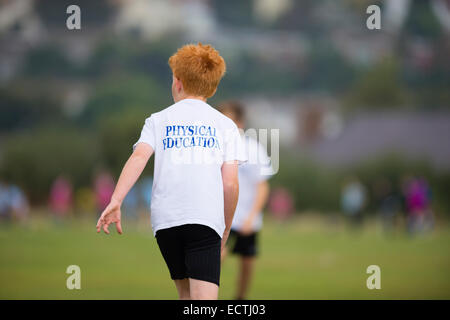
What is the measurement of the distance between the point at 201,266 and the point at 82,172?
123 ft

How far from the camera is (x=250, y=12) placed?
52.8 metres

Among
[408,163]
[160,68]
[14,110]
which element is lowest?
[408,163]

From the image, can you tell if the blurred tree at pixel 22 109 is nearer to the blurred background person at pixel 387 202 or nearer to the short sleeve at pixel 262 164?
the blurred background person at pixel 387 202

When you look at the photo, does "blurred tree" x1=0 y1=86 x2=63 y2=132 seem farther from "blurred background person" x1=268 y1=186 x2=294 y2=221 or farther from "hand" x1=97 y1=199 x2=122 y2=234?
"hand" x1=97 y1=199 x2=122 y2=234

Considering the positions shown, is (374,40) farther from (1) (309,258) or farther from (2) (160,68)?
(1) (309,258)

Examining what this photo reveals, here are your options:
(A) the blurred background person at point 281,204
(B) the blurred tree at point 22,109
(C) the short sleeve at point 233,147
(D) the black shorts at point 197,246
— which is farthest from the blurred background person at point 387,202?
(B) the blurred tree at point 22,109

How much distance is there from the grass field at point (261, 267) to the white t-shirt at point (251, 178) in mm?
1284

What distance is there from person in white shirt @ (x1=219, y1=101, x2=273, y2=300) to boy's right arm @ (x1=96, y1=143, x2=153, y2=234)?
10.5 ft

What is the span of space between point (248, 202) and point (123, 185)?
357 centimetres

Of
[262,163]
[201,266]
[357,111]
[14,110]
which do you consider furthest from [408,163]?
[201,266]

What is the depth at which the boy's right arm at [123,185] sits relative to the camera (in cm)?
390

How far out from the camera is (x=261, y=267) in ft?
42.6

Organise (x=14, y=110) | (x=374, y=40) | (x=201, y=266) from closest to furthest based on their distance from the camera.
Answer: (x=201, y=266) → (x=14, y=110) → (x=374, y=40)

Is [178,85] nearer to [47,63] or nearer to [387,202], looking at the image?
[387,202]
